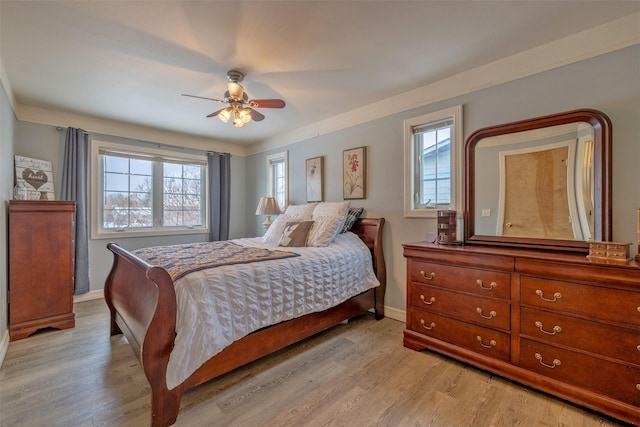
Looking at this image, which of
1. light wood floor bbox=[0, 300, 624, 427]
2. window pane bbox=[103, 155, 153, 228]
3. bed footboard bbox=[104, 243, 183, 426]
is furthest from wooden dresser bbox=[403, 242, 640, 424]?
window pane bbox=[103, 155, 153, 228]

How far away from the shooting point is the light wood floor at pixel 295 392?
1.57 m

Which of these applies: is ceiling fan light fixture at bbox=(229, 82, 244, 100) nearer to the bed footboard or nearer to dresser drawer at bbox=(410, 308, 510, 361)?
the bed footboard

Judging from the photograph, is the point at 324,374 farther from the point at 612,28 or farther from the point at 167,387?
the point at 612,28

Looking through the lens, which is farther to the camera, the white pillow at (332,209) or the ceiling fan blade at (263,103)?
the white pillow at (332,209)

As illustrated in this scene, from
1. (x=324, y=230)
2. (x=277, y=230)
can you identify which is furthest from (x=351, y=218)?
(x=277, y=230)

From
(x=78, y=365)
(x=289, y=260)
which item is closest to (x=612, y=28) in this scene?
(x=289, y=260)

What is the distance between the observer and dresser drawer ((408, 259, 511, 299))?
1934mm

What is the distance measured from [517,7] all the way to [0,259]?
4.23m

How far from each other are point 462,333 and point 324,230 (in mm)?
1527

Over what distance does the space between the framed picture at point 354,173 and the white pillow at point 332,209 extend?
0.66 feet

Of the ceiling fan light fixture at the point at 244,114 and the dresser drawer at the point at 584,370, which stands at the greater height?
the ceiling fan light fixture at the point at 244,114

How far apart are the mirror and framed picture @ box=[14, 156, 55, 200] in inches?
183

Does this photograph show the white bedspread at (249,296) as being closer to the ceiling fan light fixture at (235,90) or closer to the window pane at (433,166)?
the window pane at (433,166)

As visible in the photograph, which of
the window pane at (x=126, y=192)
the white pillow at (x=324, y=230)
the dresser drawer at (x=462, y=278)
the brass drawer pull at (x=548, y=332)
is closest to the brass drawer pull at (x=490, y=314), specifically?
the dresser drawer at (x=462, y=278)
